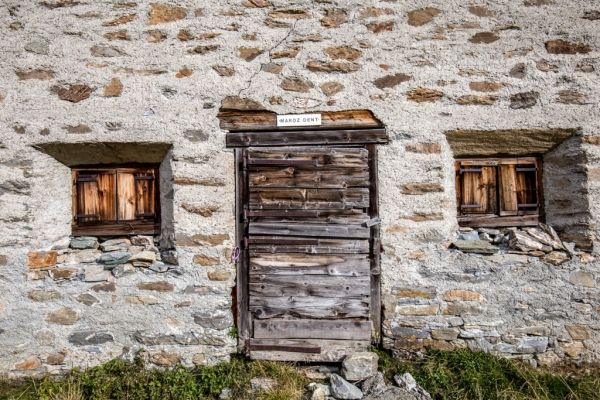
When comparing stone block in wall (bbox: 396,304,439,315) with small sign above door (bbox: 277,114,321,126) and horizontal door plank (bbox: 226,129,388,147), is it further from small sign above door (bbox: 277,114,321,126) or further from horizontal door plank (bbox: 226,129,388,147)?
small sign above door (bbox: 277,114,321,126)

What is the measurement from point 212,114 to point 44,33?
4.92 ft

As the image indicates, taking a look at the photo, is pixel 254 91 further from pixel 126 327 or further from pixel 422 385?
pixel 422 385

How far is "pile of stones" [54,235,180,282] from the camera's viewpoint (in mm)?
2939

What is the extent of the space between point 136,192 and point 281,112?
4.71 ft

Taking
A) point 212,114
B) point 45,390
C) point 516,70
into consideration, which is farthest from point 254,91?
point 45,390

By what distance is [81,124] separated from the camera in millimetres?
2914

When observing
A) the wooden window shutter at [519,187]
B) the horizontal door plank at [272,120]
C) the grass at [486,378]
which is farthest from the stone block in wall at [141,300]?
the wooden window shutter at [519,187]

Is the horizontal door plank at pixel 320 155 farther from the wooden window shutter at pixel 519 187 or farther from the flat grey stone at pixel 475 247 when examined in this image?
the wooden window shutter at pixel 519 187

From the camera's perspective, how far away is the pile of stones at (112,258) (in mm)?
2939

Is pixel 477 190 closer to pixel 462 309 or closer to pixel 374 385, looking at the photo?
pixel 462 309

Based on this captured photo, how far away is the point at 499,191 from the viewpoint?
3.14 metres

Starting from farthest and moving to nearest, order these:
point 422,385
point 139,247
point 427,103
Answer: point 139,247, point 427,103, point 422,385

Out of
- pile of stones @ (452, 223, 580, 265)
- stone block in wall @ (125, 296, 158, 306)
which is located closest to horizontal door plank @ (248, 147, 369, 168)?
pile of stones @ (452, 223, 580, 265)

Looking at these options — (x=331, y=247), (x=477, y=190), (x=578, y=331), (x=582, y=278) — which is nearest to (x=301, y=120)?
(x=331, y=247)
